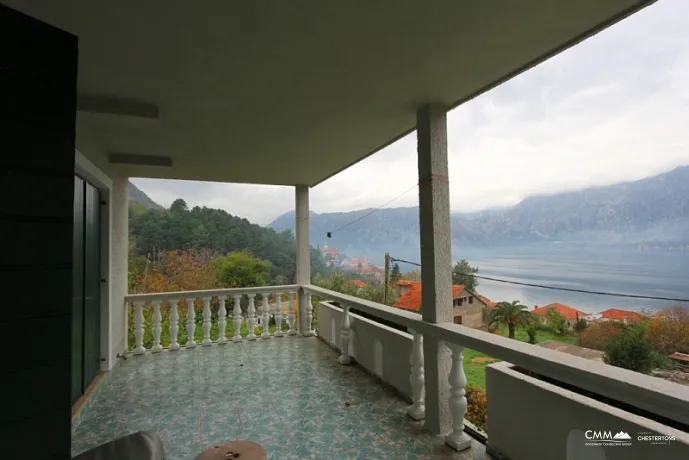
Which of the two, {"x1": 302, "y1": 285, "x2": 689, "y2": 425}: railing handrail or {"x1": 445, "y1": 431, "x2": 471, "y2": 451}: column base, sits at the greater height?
{"x1": 302, "y1": 285, "x2": 689, "y2": 425}: railing handrail

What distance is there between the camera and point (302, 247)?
17.6 feet

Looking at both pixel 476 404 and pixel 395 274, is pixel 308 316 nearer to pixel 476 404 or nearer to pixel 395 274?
pixel 395 274

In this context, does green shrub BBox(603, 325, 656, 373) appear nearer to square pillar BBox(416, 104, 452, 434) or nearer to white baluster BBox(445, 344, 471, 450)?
white baluster BBox(445, 344, 471, 450)

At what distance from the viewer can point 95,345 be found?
3512 millimetres

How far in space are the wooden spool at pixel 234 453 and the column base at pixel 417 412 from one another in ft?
5.05

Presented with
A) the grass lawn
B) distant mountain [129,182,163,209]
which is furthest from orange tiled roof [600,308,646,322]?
distant mountain [129,182,163,209]

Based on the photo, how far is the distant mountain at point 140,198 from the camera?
4.60 meters

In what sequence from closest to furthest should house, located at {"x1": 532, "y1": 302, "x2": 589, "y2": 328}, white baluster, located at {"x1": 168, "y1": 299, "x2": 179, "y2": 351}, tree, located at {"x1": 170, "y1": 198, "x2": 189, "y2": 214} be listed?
house, located at {"x1": 532, "y1": 302, "x2": 589, "y2": 328}
white baluster, located at {"x1": 168, "y1": 299, "x2": 179, "y2": 351}
tree, located at {"x1": 170, "y1": 198, "x2": 189, "y2": 214}

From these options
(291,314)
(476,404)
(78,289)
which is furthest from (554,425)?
(291,314)

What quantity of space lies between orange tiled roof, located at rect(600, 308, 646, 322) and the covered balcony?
0.34 metres

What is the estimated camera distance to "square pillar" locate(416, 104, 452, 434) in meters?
2.43

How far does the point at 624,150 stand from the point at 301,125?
2195 millimetres

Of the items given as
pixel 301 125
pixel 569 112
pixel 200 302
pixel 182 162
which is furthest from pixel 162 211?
pixel 569 112

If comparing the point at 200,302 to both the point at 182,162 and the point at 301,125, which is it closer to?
the point at 182,162
